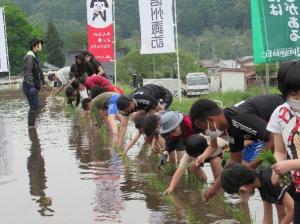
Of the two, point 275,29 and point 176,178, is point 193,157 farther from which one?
point 275,29

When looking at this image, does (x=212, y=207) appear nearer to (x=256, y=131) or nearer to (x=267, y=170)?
(x=256, y=131)

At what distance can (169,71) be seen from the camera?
62906mm

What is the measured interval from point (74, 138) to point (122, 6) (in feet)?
352

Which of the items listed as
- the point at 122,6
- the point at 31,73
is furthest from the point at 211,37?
the point at 31,73

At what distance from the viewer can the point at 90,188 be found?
6.27 metres

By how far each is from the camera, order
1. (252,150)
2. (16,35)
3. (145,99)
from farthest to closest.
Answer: (16,35) → (145,99) → (252,150)

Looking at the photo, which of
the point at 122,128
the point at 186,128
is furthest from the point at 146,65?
the point at 186,128

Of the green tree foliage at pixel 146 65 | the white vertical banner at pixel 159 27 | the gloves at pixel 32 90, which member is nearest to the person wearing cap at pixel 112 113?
the gloves at pixel 32 90

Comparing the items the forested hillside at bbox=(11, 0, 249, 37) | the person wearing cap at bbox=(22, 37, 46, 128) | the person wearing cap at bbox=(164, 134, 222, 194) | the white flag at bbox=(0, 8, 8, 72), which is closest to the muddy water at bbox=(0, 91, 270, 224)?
the person wearing cap at bbox=(164, 134, 222, 194)

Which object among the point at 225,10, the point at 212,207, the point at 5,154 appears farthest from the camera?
the point at 225,10

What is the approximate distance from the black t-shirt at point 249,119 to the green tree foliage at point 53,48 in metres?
79.0

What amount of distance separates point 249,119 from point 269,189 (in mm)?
941

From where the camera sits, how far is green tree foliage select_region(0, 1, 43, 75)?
65.1m

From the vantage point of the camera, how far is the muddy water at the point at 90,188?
5.19 meters
